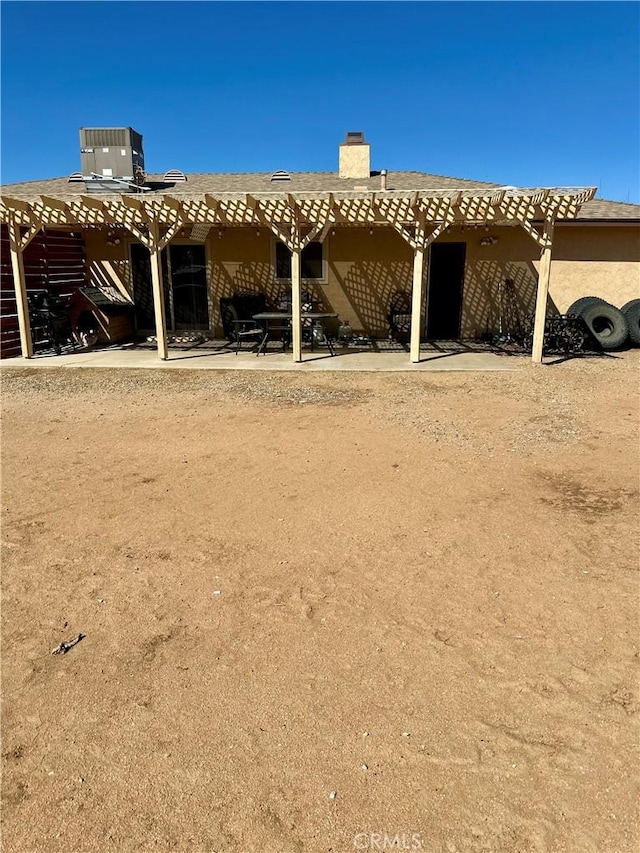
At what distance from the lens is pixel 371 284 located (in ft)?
41.5

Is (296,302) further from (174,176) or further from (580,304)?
(174,176)

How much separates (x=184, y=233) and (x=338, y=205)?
4751mm

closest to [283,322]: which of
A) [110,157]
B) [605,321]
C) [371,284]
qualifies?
[371,284]

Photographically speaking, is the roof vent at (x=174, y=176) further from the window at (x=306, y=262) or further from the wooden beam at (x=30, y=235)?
the wooden beam at (x=30, y=235)

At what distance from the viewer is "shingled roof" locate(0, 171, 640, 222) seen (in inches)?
483

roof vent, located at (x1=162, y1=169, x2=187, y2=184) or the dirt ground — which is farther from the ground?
roof vent, located at (x1=162, y1=169, x2=187, y2=184)

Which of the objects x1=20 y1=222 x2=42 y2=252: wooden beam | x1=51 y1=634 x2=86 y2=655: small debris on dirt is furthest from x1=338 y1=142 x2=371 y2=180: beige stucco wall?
x1=51 y1=634 x2=86 y2=655: small debris on dirt

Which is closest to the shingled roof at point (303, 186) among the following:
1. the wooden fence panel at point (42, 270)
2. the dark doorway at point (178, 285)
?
the wooden fence panel at point (42, 270)

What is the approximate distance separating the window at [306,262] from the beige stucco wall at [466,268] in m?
0.16

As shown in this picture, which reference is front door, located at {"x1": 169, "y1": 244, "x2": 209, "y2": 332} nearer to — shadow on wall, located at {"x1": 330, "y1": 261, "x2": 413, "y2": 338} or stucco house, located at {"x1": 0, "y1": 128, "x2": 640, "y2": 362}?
stucco house, located at {"x1": 0, "y1": 128, "x2": 640, "y2": 362}

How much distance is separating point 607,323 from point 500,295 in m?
2.33

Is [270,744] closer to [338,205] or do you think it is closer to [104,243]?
[338,205]

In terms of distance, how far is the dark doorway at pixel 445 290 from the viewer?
41.2ft

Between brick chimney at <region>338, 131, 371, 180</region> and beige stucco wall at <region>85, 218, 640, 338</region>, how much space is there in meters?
2.78
